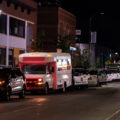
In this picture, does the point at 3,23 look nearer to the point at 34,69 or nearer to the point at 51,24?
the point at 34,69

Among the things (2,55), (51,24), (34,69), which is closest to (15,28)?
(2,55)

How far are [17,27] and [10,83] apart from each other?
2700 centimetres

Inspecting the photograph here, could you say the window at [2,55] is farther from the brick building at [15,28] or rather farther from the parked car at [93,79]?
the parked car at [93,79]

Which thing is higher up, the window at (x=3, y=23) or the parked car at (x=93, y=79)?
the window at (x=3, y=23)

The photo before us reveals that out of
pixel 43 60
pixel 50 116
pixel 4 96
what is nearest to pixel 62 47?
pixel 43 60

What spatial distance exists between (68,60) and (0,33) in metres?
12.0

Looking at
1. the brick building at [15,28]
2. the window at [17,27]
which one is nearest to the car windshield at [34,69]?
the brick building at [15,28]

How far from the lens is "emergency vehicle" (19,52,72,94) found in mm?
32000

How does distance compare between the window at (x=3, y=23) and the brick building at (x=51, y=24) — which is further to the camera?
the brick building at (x=51, y=24)

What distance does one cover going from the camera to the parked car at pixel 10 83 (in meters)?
25.7

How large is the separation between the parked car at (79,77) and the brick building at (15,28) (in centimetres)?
949

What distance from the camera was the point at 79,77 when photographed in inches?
1638

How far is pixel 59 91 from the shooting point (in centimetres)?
3725

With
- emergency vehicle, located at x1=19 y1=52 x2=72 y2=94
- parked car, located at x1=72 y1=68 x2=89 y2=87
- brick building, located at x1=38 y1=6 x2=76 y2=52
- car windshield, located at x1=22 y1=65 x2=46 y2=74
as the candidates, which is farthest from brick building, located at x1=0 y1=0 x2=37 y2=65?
car windshield, located at x1=22 y1=65 x2=46 y2=74
